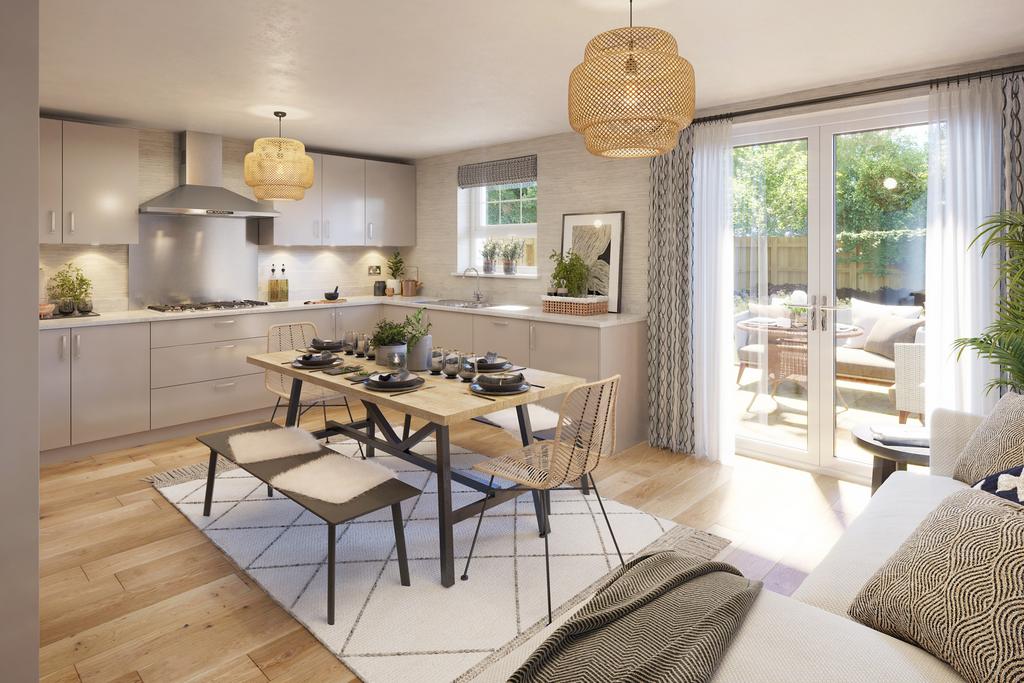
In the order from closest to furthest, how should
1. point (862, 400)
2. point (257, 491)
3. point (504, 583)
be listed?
point (504, 583) < point (257, 491) < point (862, 400)

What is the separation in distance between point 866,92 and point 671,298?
1.67 m

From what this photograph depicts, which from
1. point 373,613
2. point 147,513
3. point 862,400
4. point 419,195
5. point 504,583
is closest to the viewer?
point 373,613

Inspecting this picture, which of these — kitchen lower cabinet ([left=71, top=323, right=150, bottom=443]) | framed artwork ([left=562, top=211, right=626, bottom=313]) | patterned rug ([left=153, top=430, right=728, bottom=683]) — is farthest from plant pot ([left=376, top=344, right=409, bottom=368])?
kitchen lower cabinet ([left=71, top=323, right=150, bottom=443])

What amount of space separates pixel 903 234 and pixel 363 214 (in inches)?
177

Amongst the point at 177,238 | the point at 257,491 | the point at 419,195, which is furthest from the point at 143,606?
the point at 419,195

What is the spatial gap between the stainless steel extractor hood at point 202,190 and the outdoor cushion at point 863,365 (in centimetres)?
444

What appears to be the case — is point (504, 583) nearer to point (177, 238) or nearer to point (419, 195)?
point (177, 238)

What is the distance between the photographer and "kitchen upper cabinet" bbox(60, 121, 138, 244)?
4.40 metres

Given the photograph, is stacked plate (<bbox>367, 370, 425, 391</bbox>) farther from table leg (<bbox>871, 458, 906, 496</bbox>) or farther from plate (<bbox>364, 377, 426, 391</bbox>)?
table leg (<bbox>871, 458, 906, 496</bbox>)

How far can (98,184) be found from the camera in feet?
14.9

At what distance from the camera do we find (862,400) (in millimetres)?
3922

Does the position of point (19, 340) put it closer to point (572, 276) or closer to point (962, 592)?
point (962, 592)

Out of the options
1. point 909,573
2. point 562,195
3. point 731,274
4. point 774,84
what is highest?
point 774,84

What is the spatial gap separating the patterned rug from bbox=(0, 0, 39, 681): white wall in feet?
3.23
